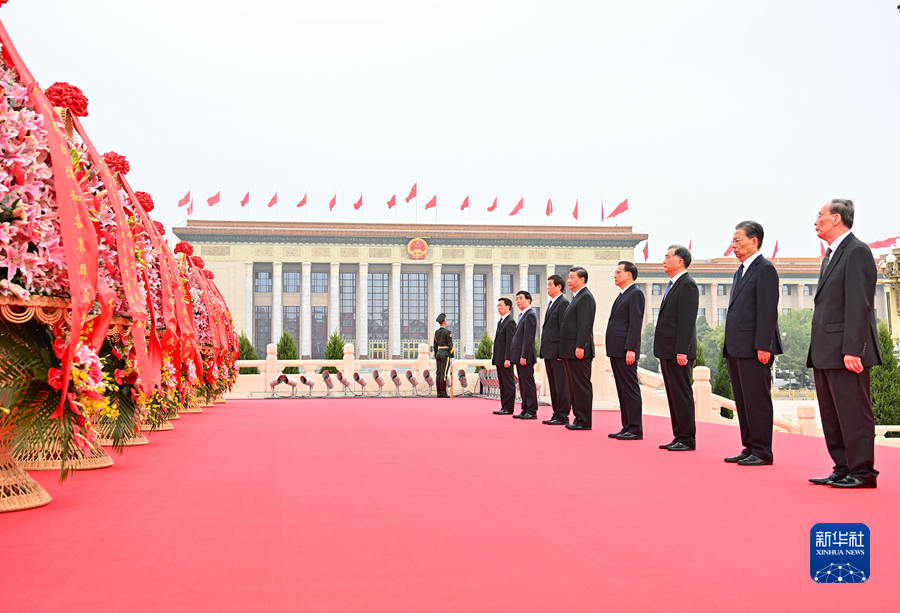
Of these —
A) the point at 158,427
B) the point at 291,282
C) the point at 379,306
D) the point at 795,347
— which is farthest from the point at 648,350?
the point at 158,427

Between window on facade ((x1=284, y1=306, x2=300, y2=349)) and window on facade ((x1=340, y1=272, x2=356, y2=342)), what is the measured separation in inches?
134

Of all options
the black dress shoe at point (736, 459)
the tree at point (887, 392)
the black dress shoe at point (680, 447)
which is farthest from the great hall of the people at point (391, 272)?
the black dress shoe at point (736, 459)

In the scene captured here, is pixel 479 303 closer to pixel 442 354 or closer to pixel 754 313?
pixel 442 354

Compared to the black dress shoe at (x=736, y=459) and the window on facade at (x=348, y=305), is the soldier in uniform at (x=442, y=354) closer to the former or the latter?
the black dress shoe at (x=736, y=459)

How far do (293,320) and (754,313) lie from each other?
57.4 metres

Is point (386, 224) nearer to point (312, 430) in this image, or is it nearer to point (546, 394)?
point (546, 394)

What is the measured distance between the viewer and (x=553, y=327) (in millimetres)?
10727

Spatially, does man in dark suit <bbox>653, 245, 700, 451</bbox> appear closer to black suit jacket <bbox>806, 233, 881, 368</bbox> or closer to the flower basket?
black suit jacket <bbox>806, 233, 881, 368</bbox>

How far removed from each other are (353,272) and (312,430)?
5266 centimetres

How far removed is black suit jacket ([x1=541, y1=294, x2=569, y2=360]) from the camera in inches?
421

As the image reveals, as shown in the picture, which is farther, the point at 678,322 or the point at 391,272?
the point at 391,272

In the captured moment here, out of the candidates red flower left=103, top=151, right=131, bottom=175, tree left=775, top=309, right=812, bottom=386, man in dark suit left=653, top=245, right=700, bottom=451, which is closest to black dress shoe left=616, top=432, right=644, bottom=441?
man in dark suit left=653, top=245, right=700, bottom=451

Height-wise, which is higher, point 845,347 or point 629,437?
point 845,347

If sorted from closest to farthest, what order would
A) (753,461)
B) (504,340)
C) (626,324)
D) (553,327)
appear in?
(753,461), (626,324), (553,327), (504,340)
